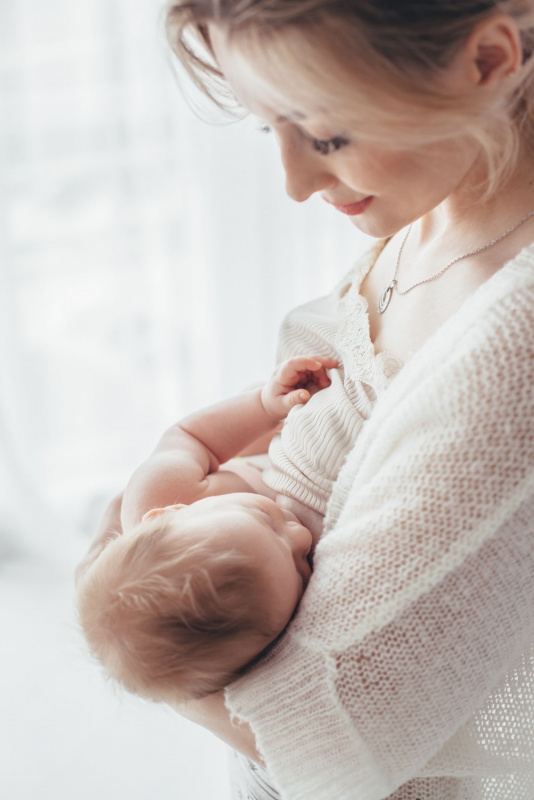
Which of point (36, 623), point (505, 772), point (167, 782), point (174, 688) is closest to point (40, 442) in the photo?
point (36, 623)

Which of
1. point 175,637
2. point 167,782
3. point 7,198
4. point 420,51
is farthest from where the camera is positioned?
point 7,198

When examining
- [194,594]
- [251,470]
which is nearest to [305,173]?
[194,594]

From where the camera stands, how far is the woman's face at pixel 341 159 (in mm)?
820

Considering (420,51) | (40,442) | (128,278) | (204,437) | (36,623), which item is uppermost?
(420,51)

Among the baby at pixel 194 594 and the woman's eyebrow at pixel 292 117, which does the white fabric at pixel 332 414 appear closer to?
the baby at pixel 194 594

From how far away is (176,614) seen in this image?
36.8 inches

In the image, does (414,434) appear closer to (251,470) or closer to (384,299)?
(384,299)

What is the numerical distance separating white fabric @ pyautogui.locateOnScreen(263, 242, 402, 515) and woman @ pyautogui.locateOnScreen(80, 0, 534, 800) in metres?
0.05

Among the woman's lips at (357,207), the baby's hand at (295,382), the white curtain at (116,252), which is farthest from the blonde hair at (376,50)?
the white curtain at (116,252)

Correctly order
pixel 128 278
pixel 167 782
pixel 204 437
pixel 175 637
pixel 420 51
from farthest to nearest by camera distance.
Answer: pixel 128 278 < pixel 167 782 < pixel 204 437 < pixel 175 637 < pixel 420 51

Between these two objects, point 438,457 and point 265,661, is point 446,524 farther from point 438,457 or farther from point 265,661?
point 265,661

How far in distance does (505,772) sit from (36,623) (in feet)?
4.80

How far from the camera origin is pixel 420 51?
77 cm

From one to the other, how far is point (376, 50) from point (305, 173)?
18cm
